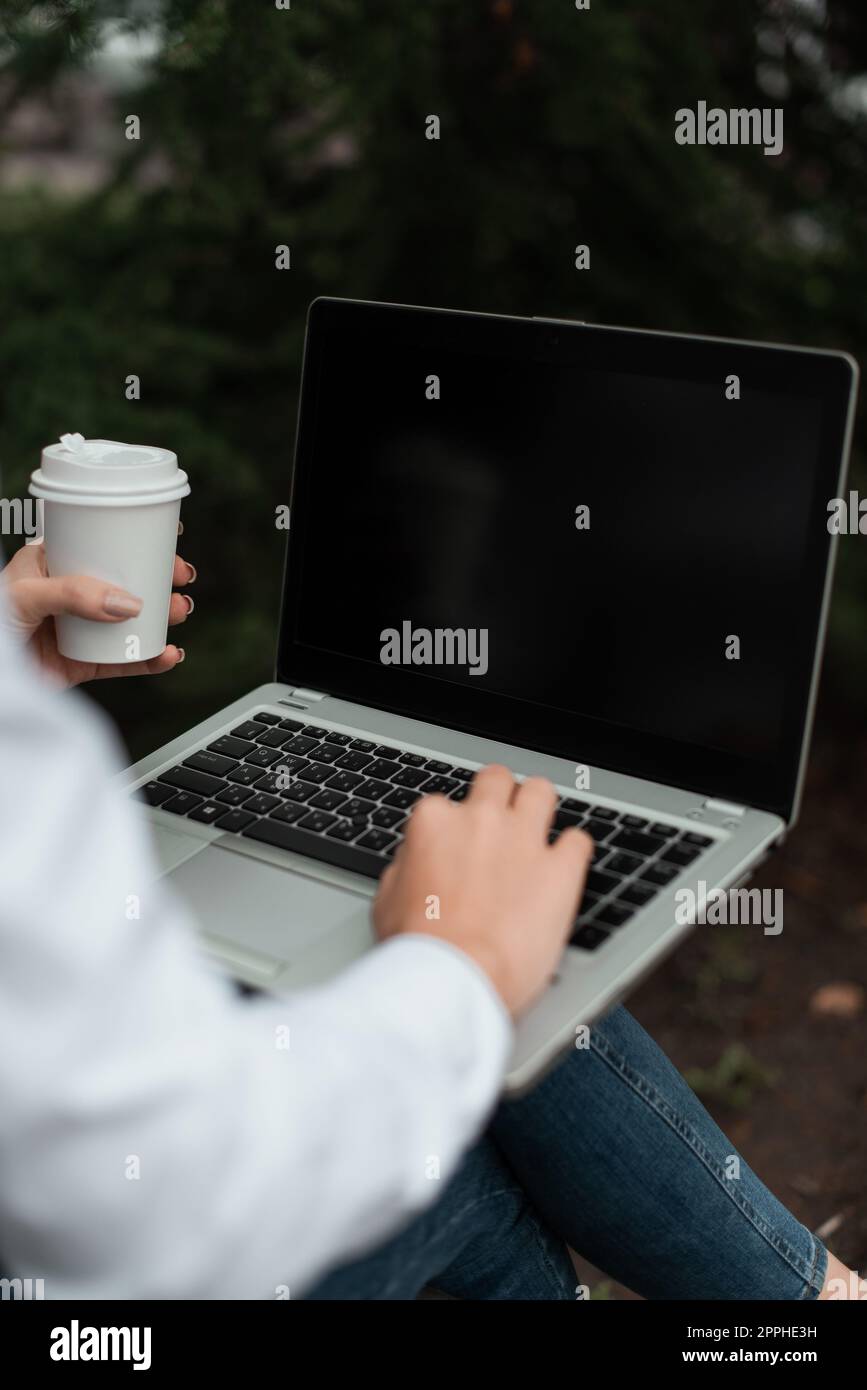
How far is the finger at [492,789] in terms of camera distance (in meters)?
1.04

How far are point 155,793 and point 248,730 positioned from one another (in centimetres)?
15

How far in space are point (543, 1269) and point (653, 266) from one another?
2.16 m

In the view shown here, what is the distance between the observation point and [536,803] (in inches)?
41.0

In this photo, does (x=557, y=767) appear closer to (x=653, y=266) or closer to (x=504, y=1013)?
(x=504, y=1013)

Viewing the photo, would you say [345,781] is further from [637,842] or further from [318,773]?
[637,842]

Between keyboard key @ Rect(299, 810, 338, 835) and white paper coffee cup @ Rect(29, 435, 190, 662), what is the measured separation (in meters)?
0.25

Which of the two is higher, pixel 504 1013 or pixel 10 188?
pixel 10 188

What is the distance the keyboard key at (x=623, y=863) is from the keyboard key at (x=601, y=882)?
0.4 inches

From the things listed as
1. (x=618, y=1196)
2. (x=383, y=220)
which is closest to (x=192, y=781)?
(x=618, y=1196)

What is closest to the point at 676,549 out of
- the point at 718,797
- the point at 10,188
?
the point at 718,797

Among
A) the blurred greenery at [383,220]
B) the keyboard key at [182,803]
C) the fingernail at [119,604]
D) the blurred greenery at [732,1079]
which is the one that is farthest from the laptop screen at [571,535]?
the blurred greenery at [732,1079]

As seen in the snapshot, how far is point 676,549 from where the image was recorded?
128 centimetres

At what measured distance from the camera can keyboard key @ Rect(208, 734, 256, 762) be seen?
1447 mm

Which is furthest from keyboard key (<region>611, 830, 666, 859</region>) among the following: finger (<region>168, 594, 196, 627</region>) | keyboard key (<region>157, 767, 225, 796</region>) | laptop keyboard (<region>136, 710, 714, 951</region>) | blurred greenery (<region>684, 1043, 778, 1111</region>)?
blurred greenery (<region>684, 1043, 778, 1111</region>)
